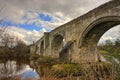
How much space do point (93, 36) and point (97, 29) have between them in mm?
1244

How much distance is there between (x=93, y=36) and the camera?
16797mm

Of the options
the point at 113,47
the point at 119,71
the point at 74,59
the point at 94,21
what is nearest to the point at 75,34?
the point at 74,59

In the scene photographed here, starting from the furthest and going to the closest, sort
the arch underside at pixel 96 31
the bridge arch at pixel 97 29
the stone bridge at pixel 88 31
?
the arch underside at pixel 96 31, the bridge arch at pixel 97 29, the stone bridge at pixel 88 31

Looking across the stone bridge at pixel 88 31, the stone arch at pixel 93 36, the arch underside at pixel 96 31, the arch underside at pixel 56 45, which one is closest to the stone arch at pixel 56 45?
the arch underside at pixel 56 45

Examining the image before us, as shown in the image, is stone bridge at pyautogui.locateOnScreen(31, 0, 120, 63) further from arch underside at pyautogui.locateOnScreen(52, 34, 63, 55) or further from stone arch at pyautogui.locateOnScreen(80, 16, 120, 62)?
arch underside at pyautogui.locateOnScreen(52, 34, 63, 55)

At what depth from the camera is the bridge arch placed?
529 inches

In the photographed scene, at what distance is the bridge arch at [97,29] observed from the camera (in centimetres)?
1344

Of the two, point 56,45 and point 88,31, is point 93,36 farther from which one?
point 56,45

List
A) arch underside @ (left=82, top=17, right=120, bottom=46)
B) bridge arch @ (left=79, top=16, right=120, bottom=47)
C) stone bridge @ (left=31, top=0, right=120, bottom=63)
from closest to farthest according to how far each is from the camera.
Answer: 1. stone bridge @ (left=31, top=0, right=120, bottom=63)
2. bridge arch @ (left=79, top=16, right=120, bottom=47)
3. arch underside @ (left=82, top=17, right=120, bottom=46)

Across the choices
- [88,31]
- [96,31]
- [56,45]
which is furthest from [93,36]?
[56,45]

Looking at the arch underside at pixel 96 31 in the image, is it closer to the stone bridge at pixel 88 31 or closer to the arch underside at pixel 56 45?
the stone bridge at pixel 88 31

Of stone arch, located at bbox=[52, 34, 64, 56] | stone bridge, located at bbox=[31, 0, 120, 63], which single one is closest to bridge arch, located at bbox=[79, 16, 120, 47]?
stone bridge, located at bbox=[31, 0, 120, 63]

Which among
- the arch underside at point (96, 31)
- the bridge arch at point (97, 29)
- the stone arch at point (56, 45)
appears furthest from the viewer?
the stone arch at point (56, 45)

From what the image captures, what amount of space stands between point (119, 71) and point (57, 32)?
1988 centimetres
